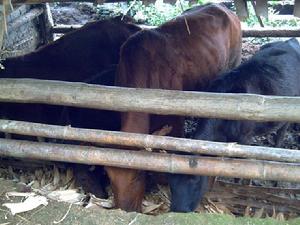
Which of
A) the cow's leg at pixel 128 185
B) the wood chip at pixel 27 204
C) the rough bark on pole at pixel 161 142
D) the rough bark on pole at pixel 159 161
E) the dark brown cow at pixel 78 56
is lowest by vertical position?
the cow's leg at pixel 128 185

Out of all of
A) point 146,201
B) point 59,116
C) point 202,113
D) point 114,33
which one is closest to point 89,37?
point 114,33

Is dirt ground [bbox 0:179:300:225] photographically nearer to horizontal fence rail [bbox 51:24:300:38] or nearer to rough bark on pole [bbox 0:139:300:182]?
rough bark on pole [bbox 0:139:300:182]

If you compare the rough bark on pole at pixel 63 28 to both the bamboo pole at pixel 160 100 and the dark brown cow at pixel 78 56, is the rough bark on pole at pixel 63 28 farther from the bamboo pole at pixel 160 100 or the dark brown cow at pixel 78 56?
the bamboo pole at pixel 160 100

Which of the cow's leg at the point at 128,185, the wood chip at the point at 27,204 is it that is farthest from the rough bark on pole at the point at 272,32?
the wood chip at the point at 27,204

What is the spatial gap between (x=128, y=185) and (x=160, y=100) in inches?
43.8

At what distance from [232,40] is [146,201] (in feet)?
9.89

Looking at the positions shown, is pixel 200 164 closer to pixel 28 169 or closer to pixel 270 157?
pixel 270 157

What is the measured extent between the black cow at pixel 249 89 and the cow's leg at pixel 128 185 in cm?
38

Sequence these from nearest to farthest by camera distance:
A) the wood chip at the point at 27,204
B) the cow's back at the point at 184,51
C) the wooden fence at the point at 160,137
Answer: the wood chip at the point at 27,204 → the wooden fence at the point at 160,137 → the cow's back at the point at 184,51

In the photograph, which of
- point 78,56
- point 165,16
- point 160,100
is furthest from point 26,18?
point 160,100

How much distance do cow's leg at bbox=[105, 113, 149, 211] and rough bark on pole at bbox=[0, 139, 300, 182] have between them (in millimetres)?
426

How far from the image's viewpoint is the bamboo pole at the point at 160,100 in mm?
3875

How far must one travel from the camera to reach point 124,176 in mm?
4727

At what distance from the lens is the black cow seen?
15.4 feet
